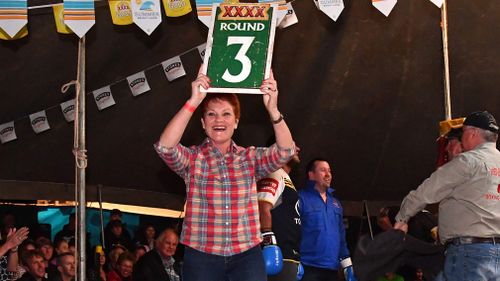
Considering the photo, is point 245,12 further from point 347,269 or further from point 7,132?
point 7,132

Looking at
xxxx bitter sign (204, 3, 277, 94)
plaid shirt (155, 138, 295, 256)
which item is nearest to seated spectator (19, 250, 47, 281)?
plaid shirt (155, 138, 295, 256)

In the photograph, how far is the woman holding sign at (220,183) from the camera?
4613mm

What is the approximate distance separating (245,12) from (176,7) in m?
3.00

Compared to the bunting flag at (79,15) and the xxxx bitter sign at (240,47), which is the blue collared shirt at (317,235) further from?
the xxxx bitter sign at (240,47)

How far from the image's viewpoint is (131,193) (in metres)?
11.9

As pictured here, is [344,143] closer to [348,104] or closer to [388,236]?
[348,104]

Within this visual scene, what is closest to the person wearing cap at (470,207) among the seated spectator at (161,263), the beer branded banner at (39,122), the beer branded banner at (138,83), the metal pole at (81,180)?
the metal pole at (81,180)

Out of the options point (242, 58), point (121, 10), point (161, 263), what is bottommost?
point (161, 263)

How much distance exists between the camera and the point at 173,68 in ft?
31.9

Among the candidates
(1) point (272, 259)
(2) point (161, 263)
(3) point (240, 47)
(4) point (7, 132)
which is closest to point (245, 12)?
(3) point (240, 47)

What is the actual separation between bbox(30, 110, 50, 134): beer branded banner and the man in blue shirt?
390 centimetres

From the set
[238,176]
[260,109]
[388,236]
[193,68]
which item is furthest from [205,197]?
[260,109]

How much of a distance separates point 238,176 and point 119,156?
21.5ft

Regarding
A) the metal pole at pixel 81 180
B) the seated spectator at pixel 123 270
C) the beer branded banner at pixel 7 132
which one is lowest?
the seated spectator at pixel 123 270
